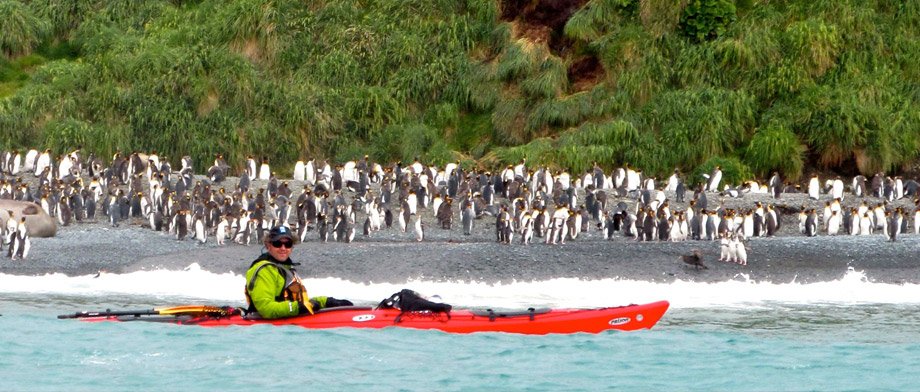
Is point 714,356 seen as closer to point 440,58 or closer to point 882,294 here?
point 882,294

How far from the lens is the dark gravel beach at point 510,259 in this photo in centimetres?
2205

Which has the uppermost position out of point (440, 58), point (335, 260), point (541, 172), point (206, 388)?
point (440, 58)

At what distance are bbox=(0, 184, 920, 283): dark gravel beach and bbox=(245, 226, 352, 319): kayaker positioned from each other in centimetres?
792

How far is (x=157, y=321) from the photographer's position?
14859 mm

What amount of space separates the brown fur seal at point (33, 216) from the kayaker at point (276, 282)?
485 inches

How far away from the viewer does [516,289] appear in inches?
850

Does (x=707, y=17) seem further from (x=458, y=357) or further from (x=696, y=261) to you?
(x=458, y=357)

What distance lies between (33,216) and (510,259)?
8656 millimetres

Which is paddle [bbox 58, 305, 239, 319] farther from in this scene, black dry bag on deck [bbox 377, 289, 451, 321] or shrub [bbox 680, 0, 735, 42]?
shrub [bbox 680, 0, 735, 42]

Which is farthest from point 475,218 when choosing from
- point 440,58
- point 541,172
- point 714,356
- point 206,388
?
point 206,388

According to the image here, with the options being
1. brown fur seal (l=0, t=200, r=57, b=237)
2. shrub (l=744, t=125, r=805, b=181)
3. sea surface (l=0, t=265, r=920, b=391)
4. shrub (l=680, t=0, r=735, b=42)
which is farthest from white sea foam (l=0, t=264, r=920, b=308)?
shrub (l=680, t=0, r=735, b=42)

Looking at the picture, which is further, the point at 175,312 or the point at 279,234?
the point at 175,312

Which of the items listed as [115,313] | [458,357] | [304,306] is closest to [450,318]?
[458,357]

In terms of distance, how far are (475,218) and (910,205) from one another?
360 inches
